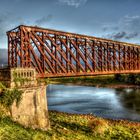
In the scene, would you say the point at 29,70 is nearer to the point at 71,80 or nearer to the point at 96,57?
the point at 96,57

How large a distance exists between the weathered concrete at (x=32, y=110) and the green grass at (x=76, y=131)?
1.24m

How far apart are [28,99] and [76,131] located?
20.4ft

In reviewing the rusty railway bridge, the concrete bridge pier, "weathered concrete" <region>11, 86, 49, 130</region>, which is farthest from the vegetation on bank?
the concrete bridge pier

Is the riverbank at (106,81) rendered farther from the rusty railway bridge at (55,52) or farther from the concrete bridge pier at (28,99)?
the concrete bridge pier at (28,99)

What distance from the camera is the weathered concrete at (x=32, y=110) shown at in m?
26.8

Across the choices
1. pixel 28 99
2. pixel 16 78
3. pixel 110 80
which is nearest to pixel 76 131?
pixel 28 99

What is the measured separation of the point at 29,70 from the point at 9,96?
428 cm

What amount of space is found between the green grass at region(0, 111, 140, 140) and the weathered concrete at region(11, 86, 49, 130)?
1235 mm

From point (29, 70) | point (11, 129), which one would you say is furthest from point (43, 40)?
point (11, 129)

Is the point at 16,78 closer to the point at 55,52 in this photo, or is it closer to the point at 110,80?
the point at 55,52

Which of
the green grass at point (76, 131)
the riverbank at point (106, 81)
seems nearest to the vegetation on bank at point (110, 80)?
the riverbank at point (106, 81)

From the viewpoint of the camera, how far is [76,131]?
101ft

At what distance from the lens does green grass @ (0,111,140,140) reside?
22.2 metres

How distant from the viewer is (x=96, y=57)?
185 ft
